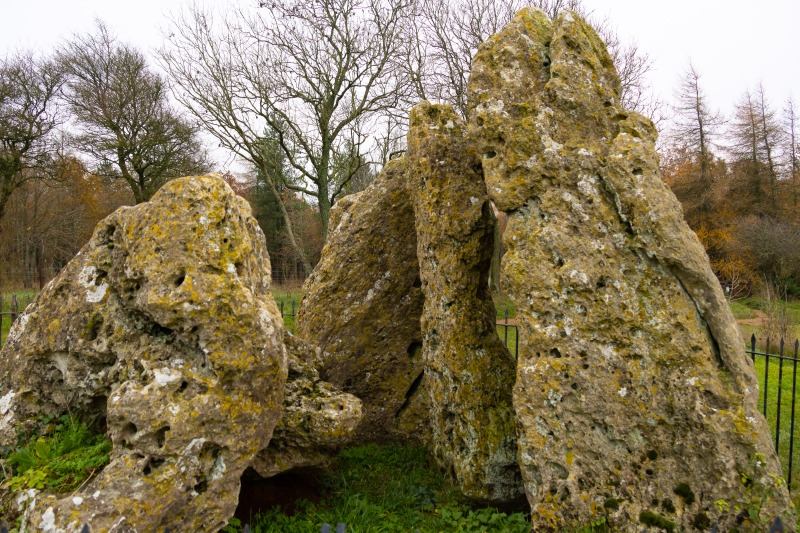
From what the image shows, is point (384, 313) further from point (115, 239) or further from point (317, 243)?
point (317, 243)

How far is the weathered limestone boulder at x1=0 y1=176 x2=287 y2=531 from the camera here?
3.01 meters

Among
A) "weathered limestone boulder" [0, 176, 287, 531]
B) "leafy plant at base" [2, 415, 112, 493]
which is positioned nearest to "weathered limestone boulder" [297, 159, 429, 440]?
"weathered limestone boulder" [0, 176, 287, 531]

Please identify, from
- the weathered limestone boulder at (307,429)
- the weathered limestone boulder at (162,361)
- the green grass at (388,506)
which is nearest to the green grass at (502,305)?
the green grass at (388,506)

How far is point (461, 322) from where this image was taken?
4660 mm

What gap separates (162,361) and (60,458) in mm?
928

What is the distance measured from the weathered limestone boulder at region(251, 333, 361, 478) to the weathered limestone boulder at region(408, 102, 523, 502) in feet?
3.02

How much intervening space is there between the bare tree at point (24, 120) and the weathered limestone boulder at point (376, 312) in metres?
18.8

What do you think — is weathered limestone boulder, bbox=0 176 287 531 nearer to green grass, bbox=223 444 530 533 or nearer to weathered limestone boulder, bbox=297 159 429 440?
green grass, bbox=223 444 530 533

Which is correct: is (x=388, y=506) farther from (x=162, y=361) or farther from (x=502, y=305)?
(x=502, y=305)

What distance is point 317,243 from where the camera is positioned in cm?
3278

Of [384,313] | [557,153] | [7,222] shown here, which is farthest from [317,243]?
[557,153]

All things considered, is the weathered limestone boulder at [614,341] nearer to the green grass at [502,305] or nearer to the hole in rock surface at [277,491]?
the hole in rock surface at [277,491]

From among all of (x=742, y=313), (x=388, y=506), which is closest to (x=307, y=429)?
(x=388, y=506)

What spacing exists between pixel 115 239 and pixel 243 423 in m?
1.63
